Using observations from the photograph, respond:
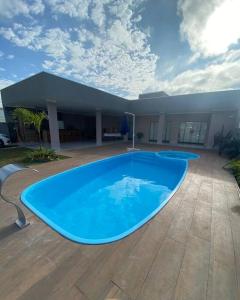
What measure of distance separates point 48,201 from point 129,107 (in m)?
11.8

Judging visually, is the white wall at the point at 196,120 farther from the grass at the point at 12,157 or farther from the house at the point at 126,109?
the grass at the point at 12,157

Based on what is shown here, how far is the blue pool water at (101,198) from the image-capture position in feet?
9.52

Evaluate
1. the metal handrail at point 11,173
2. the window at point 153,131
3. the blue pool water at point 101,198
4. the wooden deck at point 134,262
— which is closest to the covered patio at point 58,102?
the window at point 153,131

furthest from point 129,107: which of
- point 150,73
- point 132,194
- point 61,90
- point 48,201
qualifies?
point 48,201

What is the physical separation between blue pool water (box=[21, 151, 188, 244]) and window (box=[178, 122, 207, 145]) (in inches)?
265

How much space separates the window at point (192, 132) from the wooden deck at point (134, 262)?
11.2 meters

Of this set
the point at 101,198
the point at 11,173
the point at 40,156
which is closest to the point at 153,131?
the point at 40,156

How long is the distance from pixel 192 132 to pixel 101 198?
11600mm

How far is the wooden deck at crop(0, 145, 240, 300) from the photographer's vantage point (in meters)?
1.35

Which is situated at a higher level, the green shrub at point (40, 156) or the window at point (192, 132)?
the window at point (192, 132)

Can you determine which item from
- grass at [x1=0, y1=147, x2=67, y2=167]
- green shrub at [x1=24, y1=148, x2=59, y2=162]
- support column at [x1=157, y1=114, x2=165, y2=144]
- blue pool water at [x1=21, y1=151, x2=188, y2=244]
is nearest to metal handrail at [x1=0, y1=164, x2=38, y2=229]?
blue pool water at [x1=21, y1=151, x2=188, y2=244]

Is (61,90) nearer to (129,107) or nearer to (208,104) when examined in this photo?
(129,107)

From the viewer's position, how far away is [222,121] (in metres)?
10.1

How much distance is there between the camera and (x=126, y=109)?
13352 millimetres
